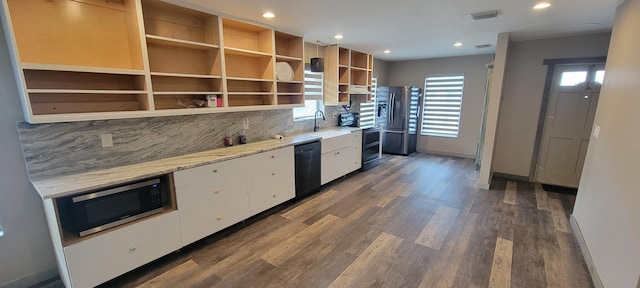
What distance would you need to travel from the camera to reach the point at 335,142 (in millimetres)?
4258

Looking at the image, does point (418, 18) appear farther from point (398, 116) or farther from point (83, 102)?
point (398, 116)

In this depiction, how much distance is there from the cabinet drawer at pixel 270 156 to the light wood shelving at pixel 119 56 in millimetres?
606

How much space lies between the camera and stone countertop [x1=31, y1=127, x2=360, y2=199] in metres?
1.84

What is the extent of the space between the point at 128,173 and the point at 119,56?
1069mm

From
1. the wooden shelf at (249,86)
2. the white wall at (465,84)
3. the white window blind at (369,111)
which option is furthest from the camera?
the white window blind at (369,111)

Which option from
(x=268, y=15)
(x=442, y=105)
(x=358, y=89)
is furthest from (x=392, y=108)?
(x=268, y=15)

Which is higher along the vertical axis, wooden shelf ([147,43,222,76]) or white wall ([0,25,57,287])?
wooden shelf ([147,43,222,76])

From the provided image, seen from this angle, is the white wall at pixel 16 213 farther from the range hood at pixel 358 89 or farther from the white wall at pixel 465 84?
the white wall at pixel 465 84

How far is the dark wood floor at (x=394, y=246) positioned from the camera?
86.0 inches

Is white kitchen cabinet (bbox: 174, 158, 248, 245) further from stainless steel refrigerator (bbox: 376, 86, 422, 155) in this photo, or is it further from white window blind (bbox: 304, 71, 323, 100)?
stainless steel refrigerator (bbox: 376, 86, 422, 155)

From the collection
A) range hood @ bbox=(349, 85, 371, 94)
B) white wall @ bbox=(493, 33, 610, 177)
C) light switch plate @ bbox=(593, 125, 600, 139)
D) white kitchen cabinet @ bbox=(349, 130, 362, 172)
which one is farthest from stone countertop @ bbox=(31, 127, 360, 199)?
white wall @ bbox=(493, 33, 610, 177)

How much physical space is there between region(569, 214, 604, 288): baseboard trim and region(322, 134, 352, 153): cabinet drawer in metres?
3.03

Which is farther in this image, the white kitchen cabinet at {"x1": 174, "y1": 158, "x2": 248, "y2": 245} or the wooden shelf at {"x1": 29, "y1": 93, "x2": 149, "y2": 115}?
the white kitchen cabinet at {"x1": 174, "y1": 158, "x2": 248, "y2": 245}

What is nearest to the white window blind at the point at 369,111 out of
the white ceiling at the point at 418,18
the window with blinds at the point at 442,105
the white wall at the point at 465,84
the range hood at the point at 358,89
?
the range hood at the point at 358,89
